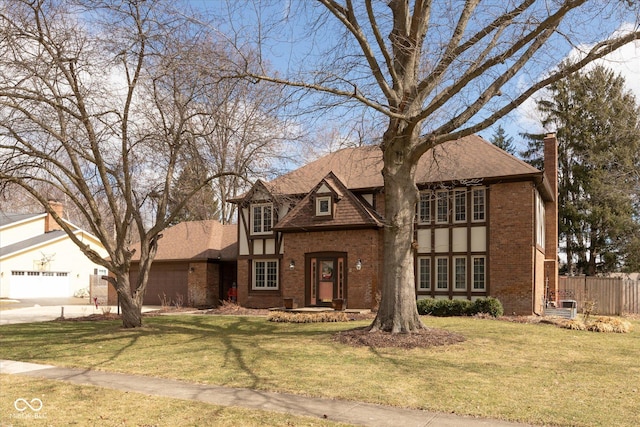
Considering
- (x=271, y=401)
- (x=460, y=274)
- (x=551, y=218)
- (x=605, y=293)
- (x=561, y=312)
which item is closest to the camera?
(x=271, y=401)

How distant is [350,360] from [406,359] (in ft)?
3.83

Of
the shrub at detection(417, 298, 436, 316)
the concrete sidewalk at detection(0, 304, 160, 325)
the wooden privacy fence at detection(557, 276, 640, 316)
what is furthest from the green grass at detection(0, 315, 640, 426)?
the wooden privacy fence at detection(557, 276, 640, 316)

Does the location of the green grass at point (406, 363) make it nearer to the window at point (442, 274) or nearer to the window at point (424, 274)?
the window at point (442, 274)

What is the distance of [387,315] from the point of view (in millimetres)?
14648

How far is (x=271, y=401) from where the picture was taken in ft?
27.8

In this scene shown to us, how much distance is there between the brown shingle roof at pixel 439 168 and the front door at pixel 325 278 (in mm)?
3384

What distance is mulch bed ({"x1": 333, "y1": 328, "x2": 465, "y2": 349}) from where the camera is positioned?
13.3m

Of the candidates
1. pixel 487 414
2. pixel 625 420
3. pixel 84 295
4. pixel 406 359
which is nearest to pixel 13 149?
pixel 406 359

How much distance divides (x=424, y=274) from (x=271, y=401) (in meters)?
16.8

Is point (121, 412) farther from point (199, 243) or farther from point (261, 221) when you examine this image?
point (199, 243)

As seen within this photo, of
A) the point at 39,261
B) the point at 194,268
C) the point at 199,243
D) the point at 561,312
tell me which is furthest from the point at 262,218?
the point at 39,261

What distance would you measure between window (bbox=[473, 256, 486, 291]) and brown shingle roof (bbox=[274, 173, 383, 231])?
4226 millimetres

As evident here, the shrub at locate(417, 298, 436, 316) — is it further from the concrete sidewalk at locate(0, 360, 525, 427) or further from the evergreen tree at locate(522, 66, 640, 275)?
the evergreen tree at locate(522, 66, 640, 275)

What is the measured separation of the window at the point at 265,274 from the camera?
27641 millimetres
